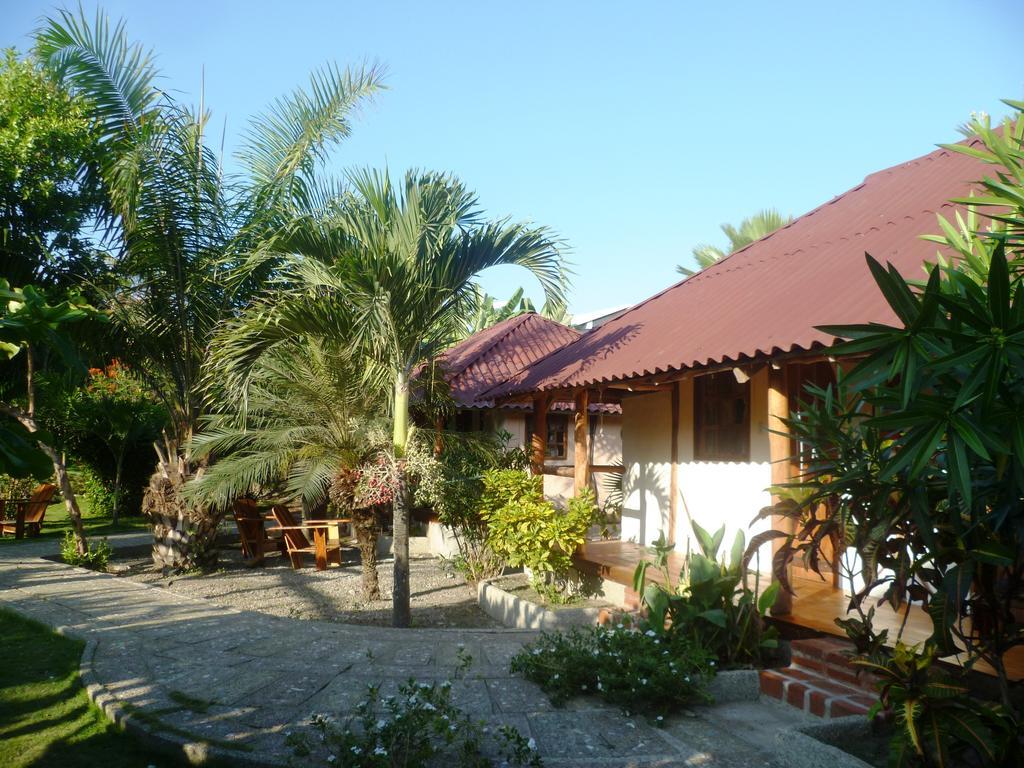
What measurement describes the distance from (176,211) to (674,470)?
7.72 metres

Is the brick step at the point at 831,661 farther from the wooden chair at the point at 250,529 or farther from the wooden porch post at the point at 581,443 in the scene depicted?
the wooden chair at the point at 250,529

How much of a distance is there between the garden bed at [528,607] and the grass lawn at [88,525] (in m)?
10.2

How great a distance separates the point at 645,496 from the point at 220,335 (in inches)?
240

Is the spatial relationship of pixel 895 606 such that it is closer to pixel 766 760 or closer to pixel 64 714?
pixel 766 760

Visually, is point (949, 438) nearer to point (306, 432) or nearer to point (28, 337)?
point (28, 337)

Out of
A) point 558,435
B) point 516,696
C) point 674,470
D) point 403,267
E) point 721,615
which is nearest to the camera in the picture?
point 516,696

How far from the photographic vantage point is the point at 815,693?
4.67m

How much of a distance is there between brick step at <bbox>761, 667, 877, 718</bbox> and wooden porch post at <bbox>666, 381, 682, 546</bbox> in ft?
14.9

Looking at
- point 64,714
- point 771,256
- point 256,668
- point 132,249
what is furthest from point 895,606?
point 132,249

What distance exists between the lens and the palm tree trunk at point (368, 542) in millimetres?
9609

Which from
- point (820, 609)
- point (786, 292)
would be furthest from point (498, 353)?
point (820, 609)

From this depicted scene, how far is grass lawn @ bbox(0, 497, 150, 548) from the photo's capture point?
16.2m

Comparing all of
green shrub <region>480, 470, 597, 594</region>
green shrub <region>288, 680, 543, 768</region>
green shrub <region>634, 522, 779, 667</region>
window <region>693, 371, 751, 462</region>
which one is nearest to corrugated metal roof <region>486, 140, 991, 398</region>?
window <region>693, 371, 751, 462</region>

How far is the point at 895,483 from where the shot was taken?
3730 millimetres
